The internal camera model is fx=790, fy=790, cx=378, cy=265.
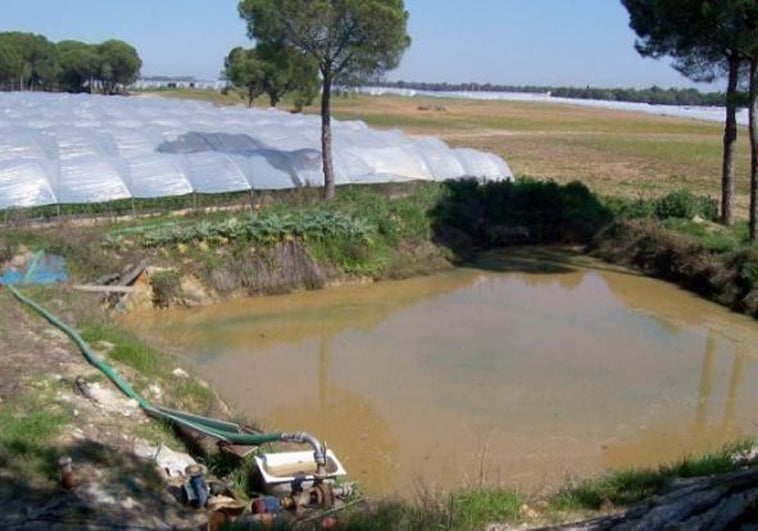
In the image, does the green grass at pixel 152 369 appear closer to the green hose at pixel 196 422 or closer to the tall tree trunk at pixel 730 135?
the green hose at pixel 196 422

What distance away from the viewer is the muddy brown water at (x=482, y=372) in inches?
358

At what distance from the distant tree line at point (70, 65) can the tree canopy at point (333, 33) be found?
6011 centimetres

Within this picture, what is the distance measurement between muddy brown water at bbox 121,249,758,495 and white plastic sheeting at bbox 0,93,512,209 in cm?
470

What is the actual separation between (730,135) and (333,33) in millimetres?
9543

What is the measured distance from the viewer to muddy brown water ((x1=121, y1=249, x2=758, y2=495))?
29.8 ft

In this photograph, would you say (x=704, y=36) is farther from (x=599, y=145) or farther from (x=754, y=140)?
(x=599, y=145)

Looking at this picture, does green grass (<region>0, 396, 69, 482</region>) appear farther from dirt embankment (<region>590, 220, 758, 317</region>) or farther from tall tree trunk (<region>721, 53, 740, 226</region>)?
tall tree trunk (<region>721, 53, 740, 226</region>)

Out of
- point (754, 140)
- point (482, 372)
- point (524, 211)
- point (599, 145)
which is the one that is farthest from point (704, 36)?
point (599, 145)

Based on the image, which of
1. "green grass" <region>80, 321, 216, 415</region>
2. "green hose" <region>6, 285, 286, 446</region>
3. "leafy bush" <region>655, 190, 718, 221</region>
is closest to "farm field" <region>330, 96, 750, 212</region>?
"leafy bush" <region>655, 190, 718, 221</region>

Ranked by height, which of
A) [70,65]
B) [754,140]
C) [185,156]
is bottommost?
[185,156]

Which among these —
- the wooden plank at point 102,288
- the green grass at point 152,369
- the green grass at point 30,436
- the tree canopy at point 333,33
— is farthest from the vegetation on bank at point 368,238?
the tree canopy at point 333,33

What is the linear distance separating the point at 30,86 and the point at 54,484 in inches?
3096

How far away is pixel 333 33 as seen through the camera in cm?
1783

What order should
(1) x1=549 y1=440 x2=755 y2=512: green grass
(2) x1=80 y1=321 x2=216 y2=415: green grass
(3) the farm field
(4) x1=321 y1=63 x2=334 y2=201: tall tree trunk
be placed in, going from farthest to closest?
(3) the farm field < (4) x1=321 y1=63 x2=334 y2=201: tall tree trunk < (2) x1=80 y1=321 x2=216 y2=415: green grass < (1) x1=549 y1=440 x2=755 y2=512: green grass
